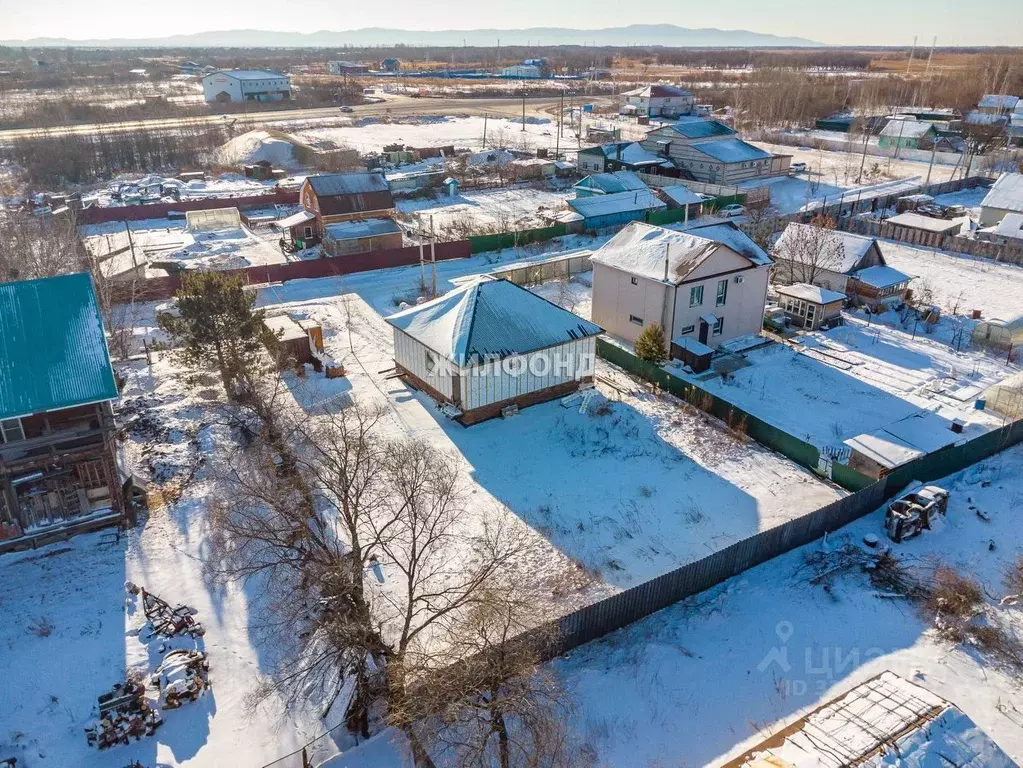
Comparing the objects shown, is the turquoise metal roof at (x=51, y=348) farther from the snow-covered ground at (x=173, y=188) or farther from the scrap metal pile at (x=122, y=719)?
the snow-covered ground at (x=173, y=188)

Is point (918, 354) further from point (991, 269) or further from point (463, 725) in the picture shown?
point (463, 725)

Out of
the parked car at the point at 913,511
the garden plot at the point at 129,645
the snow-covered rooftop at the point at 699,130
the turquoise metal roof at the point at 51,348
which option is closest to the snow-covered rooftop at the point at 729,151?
the snow-covered rooftop at the point at 699,130

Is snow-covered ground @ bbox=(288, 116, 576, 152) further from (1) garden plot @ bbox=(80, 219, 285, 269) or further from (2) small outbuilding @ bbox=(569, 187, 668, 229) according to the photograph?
(1) garden plot @ bbox=(80, 219, 285, 269)

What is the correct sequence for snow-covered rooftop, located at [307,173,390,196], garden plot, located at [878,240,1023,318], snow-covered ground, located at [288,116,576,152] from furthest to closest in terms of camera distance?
snow-covered ground, located at [288,116,576,152], snow-covered rooftop, located at [307,173,390,196], garden plot, located at [878,240,1023,318]

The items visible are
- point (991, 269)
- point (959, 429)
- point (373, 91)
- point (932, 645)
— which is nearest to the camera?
point (932, 645)

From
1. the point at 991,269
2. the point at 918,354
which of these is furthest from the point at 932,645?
the point at 991,269

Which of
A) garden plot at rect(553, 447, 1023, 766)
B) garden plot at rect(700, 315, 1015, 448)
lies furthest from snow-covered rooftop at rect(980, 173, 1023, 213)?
garden plot at rect(553, 447, 1023, 766)
